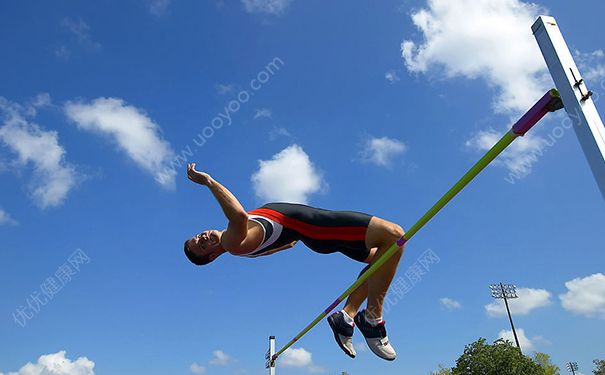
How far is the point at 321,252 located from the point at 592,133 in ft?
8.25

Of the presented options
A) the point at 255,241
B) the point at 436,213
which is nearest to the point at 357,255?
the point at 255,241

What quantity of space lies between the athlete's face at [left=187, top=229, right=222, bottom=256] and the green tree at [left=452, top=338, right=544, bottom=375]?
97.7 feet

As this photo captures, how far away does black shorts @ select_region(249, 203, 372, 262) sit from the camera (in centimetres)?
370

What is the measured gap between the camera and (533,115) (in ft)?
7.48

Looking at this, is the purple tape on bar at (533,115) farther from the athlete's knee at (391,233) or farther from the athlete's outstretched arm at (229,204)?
the athlete's outstretched arm at (229,204)

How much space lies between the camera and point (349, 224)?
3.69 metres

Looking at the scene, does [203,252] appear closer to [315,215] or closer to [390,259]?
[315,215]

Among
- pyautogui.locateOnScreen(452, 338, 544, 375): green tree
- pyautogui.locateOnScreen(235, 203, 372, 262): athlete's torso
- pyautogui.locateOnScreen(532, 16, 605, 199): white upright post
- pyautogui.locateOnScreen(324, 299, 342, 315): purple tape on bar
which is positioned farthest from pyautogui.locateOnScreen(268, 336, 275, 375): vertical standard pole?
pyautogui.locateOnScreen(452, 338, 544, 375): green tree

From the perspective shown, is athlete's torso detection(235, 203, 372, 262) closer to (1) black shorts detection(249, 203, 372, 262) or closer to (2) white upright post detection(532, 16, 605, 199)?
(1) black shorts detection(249, 203, 372, 262)

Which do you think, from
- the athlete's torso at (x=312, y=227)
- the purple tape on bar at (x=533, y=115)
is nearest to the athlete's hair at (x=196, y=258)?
the athlete's torso at (x=312, y=227)

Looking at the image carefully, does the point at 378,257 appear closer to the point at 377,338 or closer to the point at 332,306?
the point at 377,338

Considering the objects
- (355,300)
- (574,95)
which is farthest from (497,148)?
(355,300)

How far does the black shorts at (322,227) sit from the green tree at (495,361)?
96.8 feet

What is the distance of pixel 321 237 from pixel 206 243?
111 centimetres
